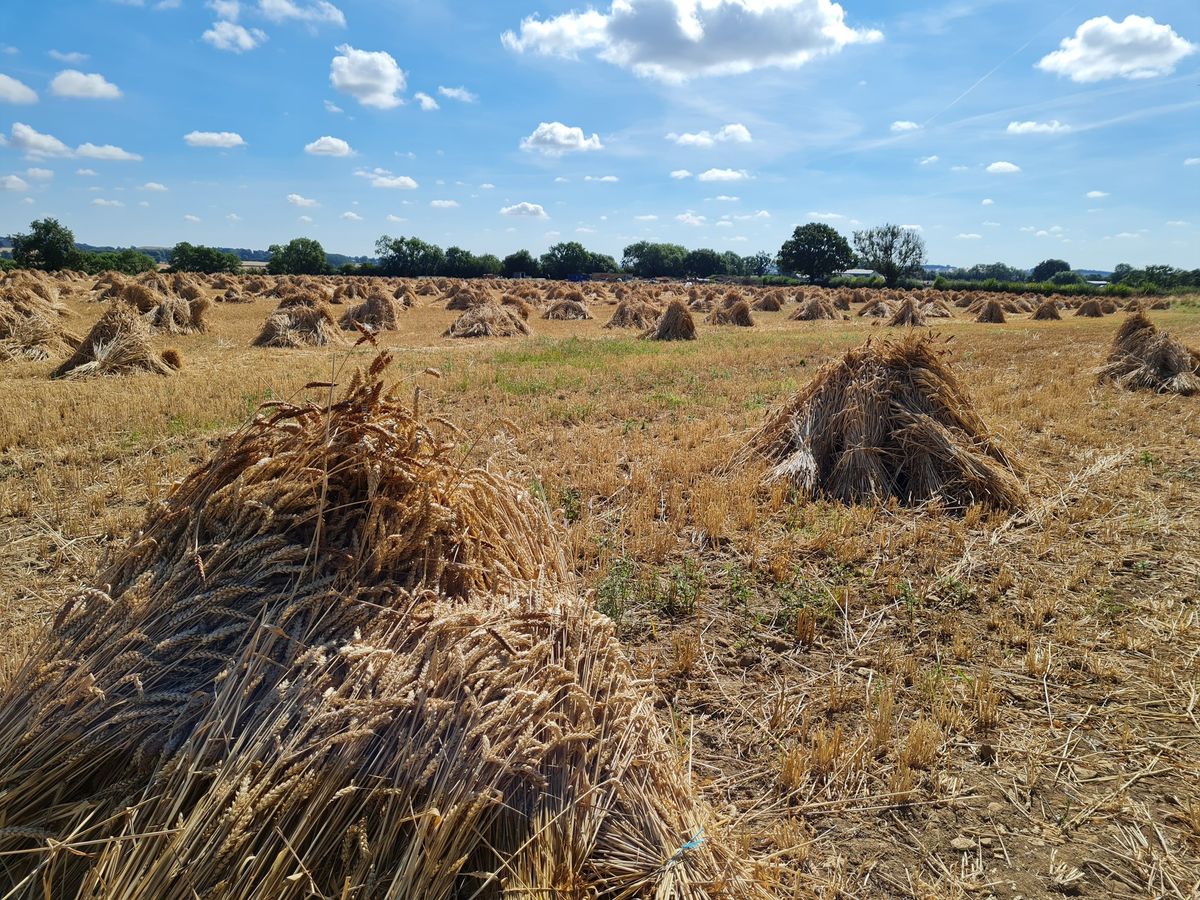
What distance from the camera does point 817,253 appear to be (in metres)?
95.0

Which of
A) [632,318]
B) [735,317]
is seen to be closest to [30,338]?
[632,318]

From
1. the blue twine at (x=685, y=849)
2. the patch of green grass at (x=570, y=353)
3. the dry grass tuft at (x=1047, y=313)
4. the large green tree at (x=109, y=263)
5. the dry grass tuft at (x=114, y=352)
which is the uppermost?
the large green tree at (x=109, y=263)

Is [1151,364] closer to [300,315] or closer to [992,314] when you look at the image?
[300,315]

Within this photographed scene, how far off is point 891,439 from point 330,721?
21.5ft

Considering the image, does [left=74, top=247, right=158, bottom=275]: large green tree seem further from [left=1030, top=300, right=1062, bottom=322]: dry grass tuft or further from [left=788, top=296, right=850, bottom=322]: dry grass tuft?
→ [left=1030, top=300, right=1062, bottom=322]: dry grass tuft

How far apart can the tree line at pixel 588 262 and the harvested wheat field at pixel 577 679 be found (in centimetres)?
7441

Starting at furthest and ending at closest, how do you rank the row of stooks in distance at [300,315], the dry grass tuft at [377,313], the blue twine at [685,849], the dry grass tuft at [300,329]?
1. the dry grass tuft at [377,313]
2. the dry grass tuft at [300,329]
3. the row of stooks in distance at [300,315]
4. the blue twine at [685,849]

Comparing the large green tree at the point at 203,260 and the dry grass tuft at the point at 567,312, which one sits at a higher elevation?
the large green tree at the point at 203,260

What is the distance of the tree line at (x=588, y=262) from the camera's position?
62.5 meters

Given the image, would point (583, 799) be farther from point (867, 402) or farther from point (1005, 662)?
point (867, 402)

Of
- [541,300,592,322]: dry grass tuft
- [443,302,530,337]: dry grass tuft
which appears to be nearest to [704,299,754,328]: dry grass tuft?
[541,300,592,322]: dry grass tuft

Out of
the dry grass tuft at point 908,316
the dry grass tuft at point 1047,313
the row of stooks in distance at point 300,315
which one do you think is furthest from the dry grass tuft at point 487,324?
the dry grass tuft at point 1047,313

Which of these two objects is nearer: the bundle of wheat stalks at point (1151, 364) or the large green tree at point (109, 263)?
the bundle of wheat stalks at point (1151, 364)

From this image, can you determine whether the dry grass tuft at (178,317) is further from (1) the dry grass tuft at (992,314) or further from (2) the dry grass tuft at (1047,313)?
(2) the dry grass tuft at (1047,313)
